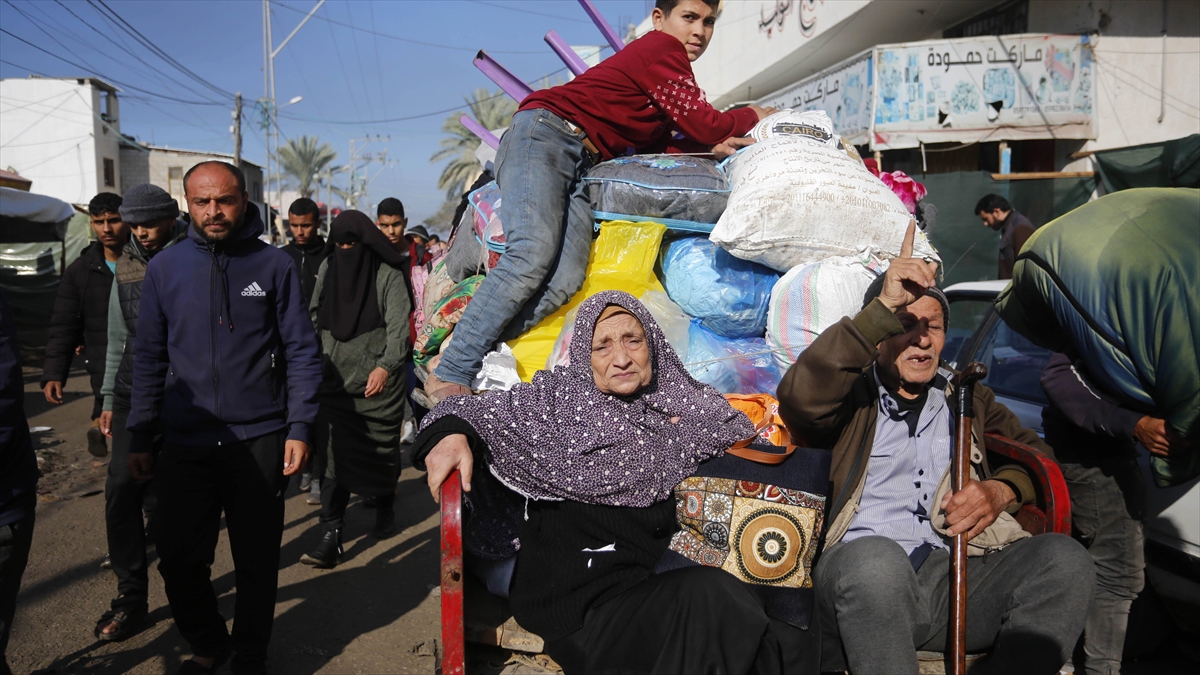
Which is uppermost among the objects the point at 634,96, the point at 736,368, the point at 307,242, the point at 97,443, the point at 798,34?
the point at 798,34

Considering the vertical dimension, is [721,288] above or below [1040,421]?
above

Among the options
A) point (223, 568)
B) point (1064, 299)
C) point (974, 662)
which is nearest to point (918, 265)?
point (1064, 299)

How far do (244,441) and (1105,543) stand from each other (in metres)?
3.32

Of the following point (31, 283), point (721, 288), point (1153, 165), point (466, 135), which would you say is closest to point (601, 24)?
point (721, 288)

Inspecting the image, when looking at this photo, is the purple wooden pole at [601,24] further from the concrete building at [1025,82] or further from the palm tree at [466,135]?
the palm tree at [466,135]

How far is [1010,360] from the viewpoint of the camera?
4.42 m

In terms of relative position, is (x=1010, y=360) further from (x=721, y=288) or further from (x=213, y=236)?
(x=213, y=236)

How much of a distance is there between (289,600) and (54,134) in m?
39.4

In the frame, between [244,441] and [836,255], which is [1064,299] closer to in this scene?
[836,255]

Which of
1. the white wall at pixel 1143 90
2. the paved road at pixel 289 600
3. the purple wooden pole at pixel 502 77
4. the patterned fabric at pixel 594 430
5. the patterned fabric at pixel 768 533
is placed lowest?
the paved road at pixel 289 600

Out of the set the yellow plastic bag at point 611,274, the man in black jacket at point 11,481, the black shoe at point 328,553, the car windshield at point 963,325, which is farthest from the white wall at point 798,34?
the man in black jacket at point 11,481

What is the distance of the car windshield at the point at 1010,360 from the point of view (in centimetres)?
424

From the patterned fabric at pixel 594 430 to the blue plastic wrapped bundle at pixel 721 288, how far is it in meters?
0.48

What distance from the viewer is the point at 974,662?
2.49m
